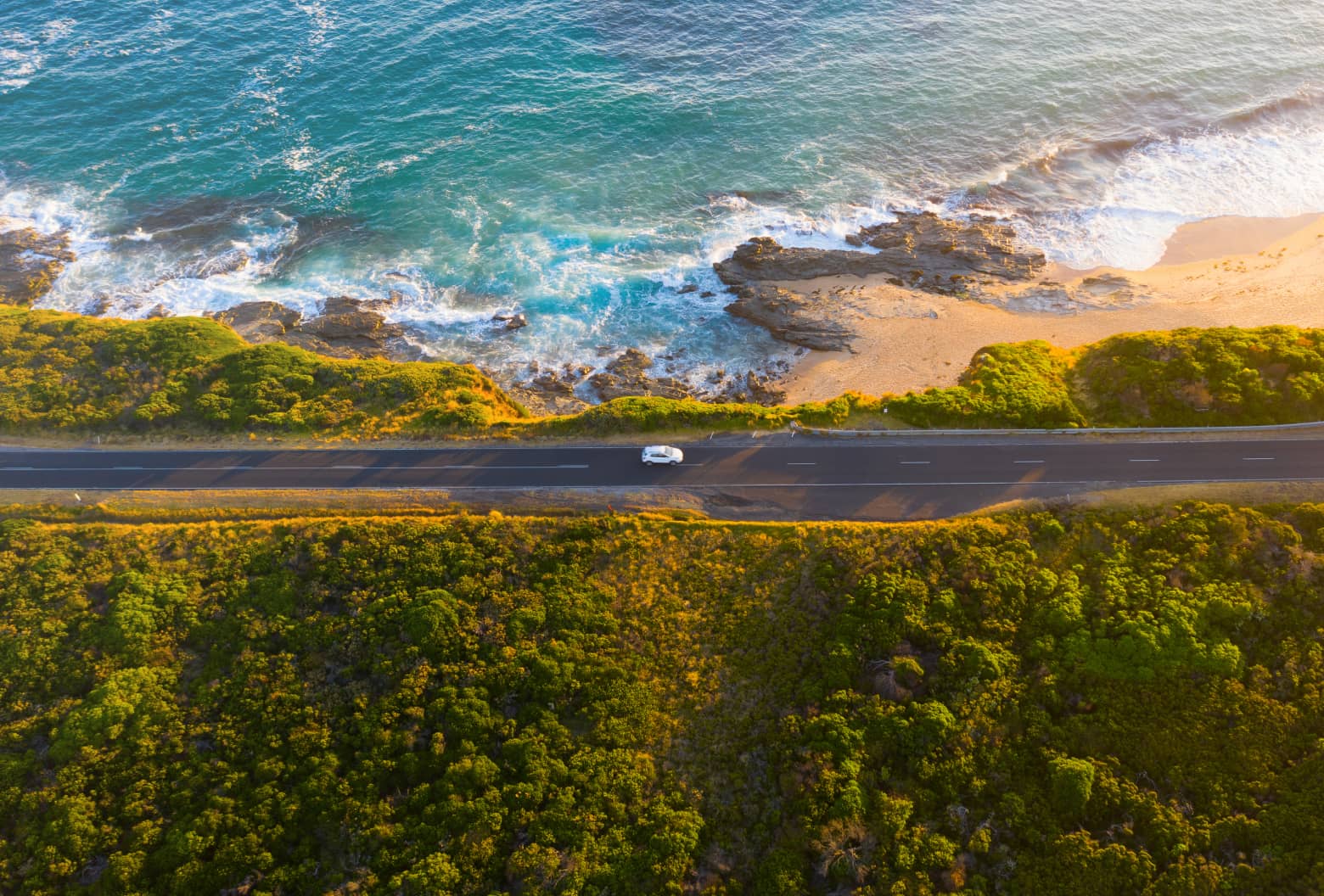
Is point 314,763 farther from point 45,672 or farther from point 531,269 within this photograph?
point 531,269

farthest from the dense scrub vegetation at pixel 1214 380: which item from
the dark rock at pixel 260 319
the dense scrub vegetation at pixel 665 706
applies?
the dark rock at pixel 260 319

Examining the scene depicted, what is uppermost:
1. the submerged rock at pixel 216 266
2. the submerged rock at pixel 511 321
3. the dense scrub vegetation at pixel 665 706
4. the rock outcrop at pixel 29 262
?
the rock outcrop at pixel 29 262

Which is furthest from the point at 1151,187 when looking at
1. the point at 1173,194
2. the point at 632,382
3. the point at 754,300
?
the point at 632,382

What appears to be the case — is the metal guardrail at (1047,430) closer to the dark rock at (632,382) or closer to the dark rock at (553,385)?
the dark rock at (632,382)

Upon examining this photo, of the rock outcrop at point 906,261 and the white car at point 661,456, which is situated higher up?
the rock outcrop at point 906,261

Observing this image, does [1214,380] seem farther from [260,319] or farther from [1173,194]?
[260,319]

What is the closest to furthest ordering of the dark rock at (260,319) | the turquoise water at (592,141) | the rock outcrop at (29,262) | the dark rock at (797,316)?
the dark rock at (260,319) → the dark rock at (797,316) → the rock outcrop at (29,262) → the turquoise water at (592,141)
